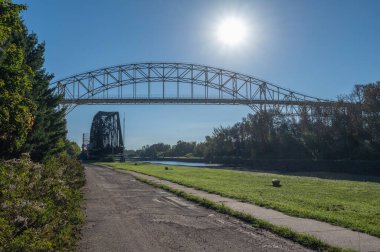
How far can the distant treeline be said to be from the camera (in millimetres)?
63375

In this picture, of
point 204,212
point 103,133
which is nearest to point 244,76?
point 103,133

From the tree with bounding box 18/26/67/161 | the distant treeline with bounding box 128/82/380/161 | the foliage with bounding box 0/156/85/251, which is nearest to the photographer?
the foliage with bounding box 0/156/85/251

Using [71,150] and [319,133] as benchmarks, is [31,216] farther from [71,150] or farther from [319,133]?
[71,150]

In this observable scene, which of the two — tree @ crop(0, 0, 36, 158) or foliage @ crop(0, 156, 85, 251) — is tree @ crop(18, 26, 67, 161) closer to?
tree @ crop(0, 0, 36, 158)

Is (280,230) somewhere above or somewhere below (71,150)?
below

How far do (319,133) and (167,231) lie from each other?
6978 cm

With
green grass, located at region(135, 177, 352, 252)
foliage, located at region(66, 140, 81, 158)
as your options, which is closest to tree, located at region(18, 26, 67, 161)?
green grass, located at region(135, 177, 352, 252)

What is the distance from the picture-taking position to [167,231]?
1095 centimetres

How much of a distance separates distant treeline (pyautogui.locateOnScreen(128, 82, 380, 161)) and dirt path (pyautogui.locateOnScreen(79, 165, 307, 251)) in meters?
53.3

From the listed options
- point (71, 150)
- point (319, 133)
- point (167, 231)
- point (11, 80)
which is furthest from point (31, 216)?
point (71, 150)

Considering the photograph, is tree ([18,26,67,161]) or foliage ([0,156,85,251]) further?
tree ([18,26,67,161])

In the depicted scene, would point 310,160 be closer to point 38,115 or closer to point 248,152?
point 248,152

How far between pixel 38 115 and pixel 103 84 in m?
97.4

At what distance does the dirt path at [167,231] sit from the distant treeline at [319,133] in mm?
53327
